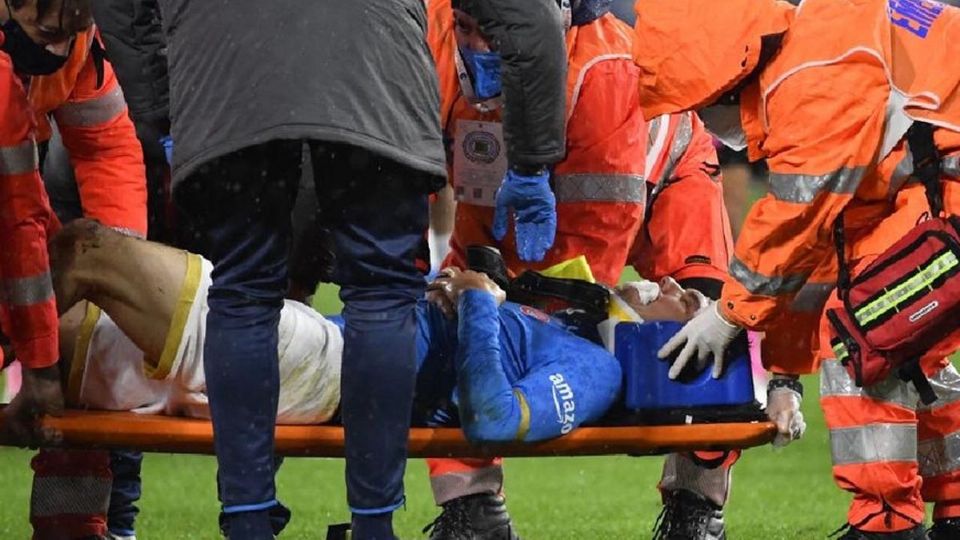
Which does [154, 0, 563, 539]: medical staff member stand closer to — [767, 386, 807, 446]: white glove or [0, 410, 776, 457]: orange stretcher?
[0, 410, 776, 457]: orange stretcher

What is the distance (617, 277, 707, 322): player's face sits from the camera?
14.5ft

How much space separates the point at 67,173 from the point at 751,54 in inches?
76.3

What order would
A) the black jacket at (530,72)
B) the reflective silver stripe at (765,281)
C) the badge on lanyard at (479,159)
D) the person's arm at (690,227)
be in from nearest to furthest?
the black jacket at (530,72) → the reflective silver stripe at (765,281) → the badge on lanyard at (479,159) → the person's arm at (690,227)

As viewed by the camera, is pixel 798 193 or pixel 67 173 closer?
pixel 798 193

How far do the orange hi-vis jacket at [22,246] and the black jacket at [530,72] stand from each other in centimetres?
97

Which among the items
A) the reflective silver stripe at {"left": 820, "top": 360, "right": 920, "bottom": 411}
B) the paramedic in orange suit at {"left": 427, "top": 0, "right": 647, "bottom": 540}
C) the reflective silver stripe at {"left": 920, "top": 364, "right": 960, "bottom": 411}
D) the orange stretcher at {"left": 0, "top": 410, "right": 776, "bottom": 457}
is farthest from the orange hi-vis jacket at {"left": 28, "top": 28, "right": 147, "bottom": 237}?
the reflective silver stripe at {"left": 920, "top": 364, "right": 960, "bottom": 411}

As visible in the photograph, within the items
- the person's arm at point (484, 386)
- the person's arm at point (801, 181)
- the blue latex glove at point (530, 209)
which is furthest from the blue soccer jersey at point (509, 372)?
the person's arm at point (801, 181)

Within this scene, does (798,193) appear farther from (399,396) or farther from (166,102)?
(166,102)

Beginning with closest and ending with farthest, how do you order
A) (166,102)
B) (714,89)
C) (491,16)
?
(491,16)
(714,89)
(166,102)

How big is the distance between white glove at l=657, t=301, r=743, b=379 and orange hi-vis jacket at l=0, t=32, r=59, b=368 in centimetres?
138

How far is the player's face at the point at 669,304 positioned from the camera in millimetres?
4424

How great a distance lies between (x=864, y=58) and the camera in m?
3.87

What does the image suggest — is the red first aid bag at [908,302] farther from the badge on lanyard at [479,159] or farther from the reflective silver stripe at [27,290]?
the reflective silver stripe at [27,290]

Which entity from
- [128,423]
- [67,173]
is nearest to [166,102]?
[67,173]
